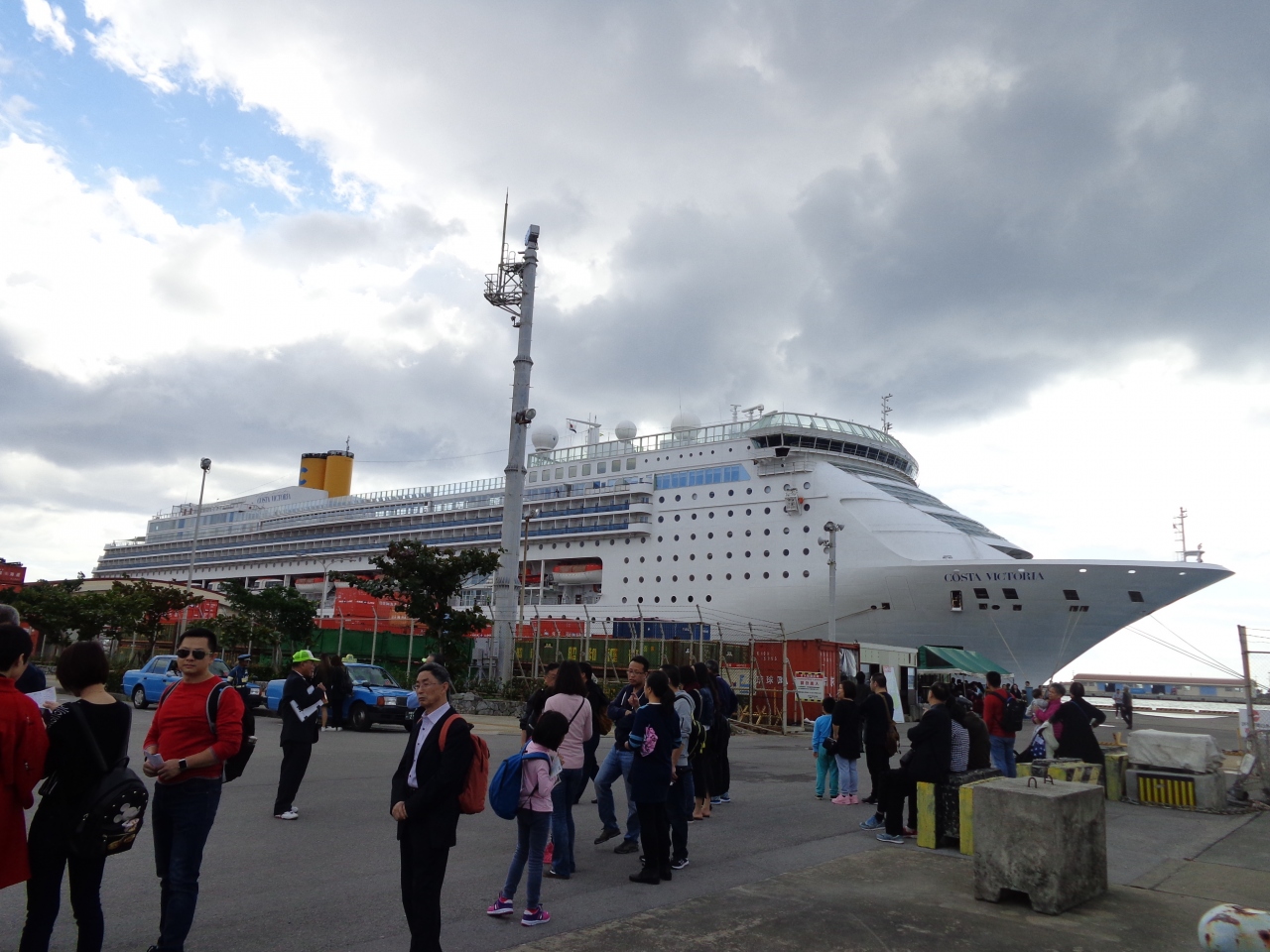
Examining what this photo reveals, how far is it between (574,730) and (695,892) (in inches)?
55.0

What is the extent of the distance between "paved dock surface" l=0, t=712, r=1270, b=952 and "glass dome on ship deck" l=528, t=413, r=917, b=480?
26.0m

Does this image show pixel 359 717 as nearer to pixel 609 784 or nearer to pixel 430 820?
pixel 609 784

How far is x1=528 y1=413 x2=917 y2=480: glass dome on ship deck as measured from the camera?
3431 centimetres

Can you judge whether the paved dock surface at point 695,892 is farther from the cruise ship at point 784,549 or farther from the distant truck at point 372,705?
the cruise ship at point 784,549

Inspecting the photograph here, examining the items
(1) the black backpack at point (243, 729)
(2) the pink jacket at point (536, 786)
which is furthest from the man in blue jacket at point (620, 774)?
(1) the black backpack at point (243, 729)

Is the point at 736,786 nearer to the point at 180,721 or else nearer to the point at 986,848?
the point at 986,848

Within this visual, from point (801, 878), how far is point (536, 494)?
35769 millimetres

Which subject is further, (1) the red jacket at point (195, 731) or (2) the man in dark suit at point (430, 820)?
(1) the red jacket at point (195, 731)

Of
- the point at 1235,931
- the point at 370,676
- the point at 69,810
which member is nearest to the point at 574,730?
the point at 69,810

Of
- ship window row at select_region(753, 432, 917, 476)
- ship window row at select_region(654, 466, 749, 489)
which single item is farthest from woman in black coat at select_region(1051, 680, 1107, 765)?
ship window row at select_region(654, 466, 749, 489)

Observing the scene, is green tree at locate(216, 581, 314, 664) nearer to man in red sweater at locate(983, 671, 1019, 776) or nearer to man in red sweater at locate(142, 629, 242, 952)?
man in red sweater at locate(983, 671, 1019, 776)

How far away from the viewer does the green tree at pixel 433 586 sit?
23484mm

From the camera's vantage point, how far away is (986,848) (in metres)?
5.71

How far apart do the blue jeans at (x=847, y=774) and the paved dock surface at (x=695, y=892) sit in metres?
0.89
